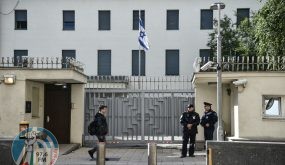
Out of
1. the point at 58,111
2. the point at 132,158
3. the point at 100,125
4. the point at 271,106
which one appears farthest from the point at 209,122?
the point at 58,111

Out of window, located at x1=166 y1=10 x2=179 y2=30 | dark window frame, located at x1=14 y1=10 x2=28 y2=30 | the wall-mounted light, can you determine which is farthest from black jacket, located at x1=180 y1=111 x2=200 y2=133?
dark window frame, located at x1=14 y1=10 x2=28 y2=30

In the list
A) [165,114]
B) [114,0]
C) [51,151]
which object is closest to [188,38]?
[114,0]

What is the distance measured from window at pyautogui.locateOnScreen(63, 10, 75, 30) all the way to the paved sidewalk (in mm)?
20061

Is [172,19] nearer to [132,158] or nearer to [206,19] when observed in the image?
[206,19]

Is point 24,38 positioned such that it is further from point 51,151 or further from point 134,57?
point 51,151

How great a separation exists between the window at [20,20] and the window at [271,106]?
25021mm

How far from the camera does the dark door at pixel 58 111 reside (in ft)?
67.1

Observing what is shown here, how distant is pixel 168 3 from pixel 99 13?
5270 mm

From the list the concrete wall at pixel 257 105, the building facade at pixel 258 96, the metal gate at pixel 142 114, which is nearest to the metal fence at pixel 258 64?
the building facade at pixel 258 96

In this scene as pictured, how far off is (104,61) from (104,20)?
10.2 ft

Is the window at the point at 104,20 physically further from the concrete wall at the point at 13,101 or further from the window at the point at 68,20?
the concrete wall at the point at 13,101

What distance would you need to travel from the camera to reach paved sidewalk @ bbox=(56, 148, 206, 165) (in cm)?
1521

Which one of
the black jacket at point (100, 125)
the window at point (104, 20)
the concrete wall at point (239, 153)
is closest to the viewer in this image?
the concrete wall at point (239, 153)

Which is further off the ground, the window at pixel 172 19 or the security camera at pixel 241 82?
the window at pixel 172 19
